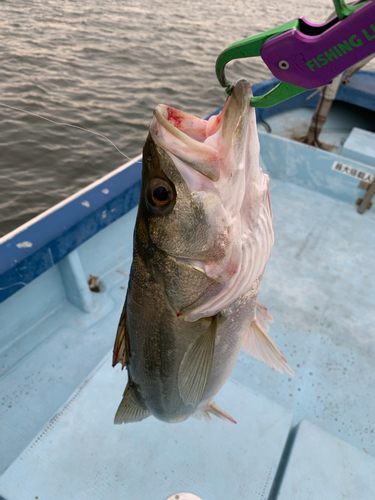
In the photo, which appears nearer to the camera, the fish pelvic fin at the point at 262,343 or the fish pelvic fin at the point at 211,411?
the fish pelvic fin at the point at 262,343

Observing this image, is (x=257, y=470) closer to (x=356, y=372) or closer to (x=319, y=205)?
(x=356, y=372)

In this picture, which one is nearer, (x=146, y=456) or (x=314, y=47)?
(x=314, y=47)

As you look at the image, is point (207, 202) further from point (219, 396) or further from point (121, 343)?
point (219, 396)

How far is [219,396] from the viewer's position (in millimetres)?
2191

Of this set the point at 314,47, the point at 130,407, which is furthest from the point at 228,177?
the point at 130,407

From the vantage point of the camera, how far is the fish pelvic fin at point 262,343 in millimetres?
1639

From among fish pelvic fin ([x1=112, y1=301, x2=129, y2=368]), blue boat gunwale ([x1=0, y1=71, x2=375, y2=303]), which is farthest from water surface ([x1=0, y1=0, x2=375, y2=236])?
fish pelvic fin ([x1=112, y1=301, x2=129, y2=368])

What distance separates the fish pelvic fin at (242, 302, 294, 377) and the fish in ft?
0.24

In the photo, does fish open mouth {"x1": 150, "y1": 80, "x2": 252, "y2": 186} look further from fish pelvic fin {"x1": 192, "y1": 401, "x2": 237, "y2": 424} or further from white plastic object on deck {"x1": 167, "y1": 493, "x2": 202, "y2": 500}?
white plastic object on deck {"x1": 167, "y1": 493, "x2": 202, "y2": 500}

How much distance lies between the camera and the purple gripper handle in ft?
2.11

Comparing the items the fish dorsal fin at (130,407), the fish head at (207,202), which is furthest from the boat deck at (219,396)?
the fish head at (207,202)

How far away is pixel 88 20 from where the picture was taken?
36.3 feet

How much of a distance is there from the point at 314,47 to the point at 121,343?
53.7 inches

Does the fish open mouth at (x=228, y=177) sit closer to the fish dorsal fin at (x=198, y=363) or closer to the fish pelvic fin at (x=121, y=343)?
the fish dorsal fin at (x=198, y=363)
